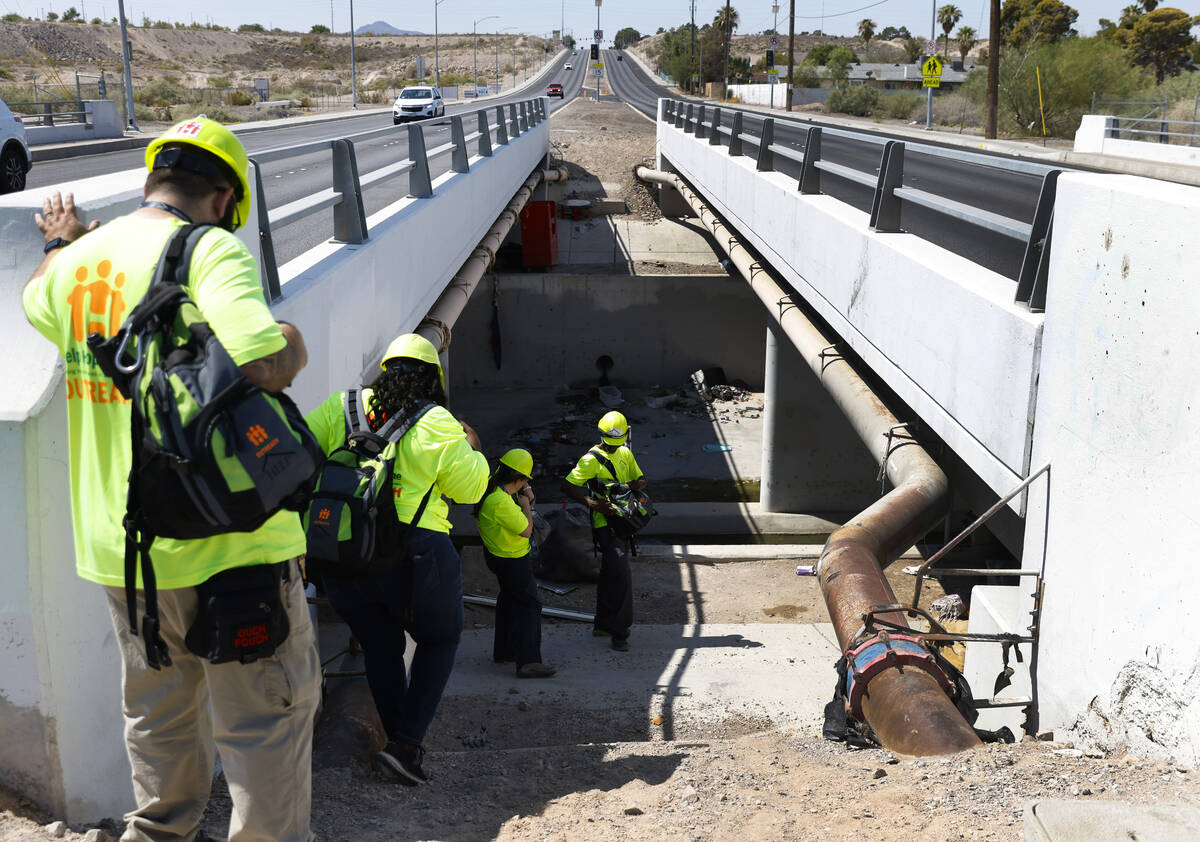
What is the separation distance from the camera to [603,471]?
852 centimetres

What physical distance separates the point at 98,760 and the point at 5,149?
15.5 m

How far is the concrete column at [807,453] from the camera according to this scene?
56.0 feet

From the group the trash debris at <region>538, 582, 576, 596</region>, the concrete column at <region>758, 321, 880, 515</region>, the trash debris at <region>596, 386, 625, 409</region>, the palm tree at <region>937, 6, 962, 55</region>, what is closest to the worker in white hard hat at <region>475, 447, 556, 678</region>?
the trash debris at <region>538, 582, 576, 596</region>

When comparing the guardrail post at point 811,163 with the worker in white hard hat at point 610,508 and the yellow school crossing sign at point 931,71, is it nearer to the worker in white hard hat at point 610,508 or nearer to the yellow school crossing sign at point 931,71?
the worker in white hard hat at point 610,508

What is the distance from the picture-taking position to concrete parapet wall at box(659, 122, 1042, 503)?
533cm

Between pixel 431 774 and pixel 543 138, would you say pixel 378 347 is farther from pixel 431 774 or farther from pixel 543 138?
Answer: pixel 543 138

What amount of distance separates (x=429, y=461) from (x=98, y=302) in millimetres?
1825

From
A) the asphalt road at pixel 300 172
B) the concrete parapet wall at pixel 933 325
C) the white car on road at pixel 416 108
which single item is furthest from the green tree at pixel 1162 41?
the concrete parapet wall at pixel 933 325

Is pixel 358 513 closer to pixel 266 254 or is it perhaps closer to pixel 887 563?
pixel 266 254

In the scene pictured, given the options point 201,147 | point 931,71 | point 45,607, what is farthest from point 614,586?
point 931,71

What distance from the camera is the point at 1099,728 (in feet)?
14.3

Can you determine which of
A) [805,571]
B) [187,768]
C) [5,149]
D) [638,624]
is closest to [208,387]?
[187,768]

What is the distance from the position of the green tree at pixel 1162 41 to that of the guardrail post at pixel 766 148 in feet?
243

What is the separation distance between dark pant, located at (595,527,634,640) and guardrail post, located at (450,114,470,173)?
542cm
